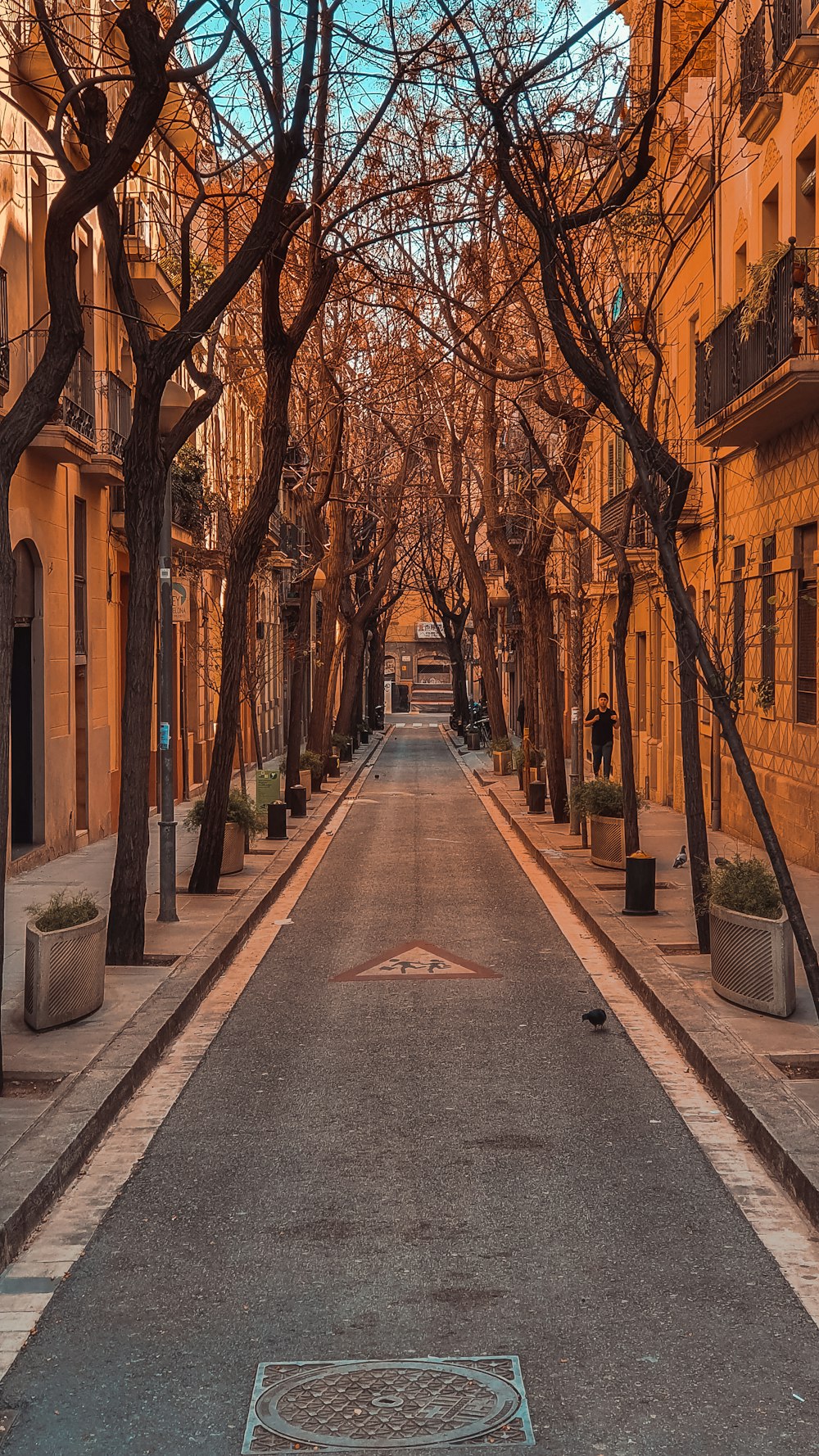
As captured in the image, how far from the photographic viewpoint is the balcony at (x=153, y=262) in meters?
23.8

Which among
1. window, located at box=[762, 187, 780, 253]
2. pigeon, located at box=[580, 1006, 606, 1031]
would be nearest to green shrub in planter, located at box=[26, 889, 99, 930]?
pigeon, located at box=[580, 1006, 606, 1031]

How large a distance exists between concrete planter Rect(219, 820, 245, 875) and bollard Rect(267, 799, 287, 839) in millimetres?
3727

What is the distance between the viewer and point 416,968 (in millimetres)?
12203

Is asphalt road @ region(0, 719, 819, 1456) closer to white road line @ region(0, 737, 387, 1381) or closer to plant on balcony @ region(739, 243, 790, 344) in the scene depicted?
white road line @ region(0, 737, 387, 1381)

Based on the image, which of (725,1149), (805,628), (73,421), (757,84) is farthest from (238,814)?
(725,1149)

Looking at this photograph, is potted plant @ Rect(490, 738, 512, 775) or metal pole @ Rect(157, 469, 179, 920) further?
potted plant @ Rect(490, 738, 512, 775)

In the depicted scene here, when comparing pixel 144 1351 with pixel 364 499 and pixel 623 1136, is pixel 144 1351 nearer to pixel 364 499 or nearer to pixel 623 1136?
pixel 623 1136

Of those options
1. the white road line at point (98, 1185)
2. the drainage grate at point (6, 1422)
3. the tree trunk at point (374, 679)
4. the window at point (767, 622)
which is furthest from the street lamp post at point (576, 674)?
the tree trunk at point (374, 679)

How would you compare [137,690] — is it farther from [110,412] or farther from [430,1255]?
[110,412]

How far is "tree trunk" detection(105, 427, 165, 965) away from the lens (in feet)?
38.1

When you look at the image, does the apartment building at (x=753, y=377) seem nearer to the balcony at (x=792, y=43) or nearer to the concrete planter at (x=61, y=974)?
the balcony at (x=792, y=43)

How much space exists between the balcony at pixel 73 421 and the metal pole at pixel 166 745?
3.52 m

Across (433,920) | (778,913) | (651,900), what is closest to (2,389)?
(433,920)

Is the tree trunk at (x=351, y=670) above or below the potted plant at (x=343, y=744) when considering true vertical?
above
